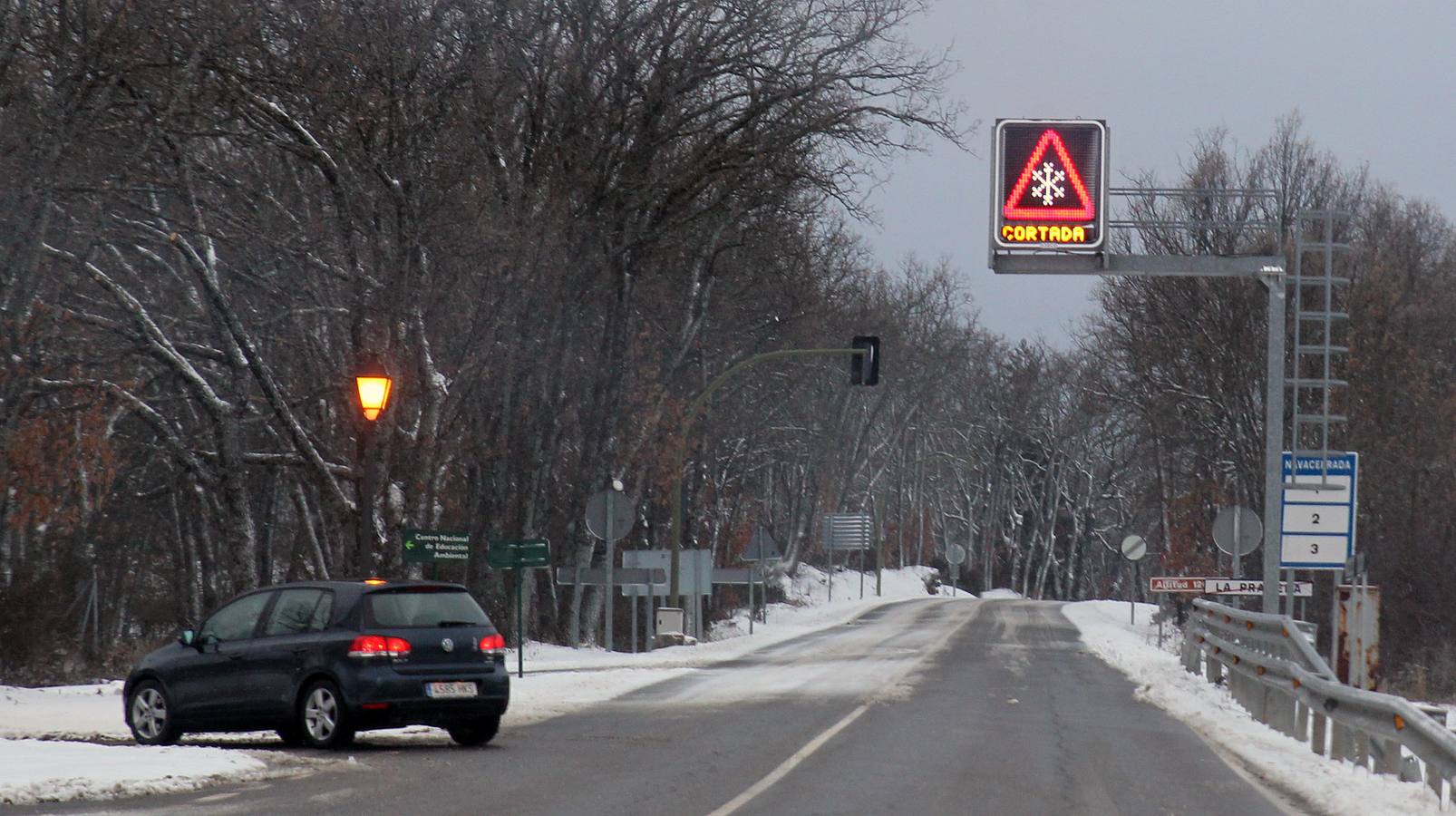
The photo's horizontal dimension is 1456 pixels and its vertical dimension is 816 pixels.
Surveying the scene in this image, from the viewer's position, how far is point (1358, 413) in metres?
47.0

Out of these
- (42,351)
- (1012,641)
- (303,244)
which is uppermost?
(303,244)

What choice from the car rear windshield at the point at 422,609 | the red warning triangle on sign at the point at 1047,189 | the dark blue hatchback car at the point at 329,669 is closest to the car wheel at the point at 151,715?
the dark blue hatchback car at the point at 329,669

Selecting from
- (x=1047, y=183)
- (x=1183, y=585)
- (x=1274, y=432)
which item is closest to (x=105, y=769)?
(x=1047, y=183)

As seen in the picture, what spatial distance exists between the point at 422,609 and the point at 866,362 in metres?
20.3

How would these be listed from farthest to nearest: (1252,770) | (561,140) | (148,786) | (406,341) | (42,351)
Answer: (561,140), (406,341), (42,351), (1252,770), (148,786)

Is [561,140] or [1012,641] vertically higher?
[561,140]

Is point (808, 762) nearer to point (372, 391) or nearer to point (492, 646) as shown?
point (492, 646)

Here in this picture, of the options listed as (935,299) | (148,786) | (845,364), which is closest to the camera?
(148,786)

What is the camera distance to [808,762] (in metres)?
14.5

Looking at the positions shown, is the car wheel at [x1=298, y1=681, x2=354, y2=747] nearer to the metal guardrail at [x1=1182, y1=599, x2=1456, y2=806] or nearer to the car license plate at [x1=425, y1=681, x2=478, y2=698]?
the car license plate at [x1=425, y1=681, x2=478, y2=698]

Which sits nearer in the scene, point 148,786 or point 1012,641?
point 148,786

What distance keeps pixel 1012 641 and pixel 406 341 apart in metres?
15.4

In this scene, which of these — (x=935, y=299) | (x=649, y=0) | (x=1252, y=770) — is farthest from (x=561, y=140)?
(x=935, y=299)

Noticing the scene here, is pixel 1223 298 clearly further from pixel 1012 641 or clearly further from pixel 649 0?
pixel 649 0
